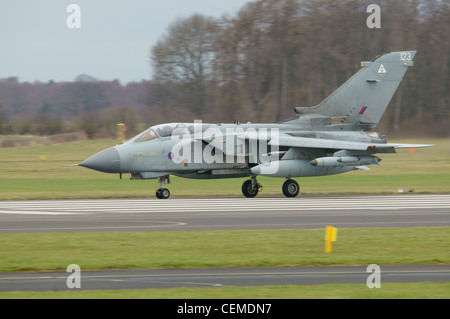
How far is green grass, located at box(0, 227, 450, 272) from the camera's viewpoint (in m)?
11.1

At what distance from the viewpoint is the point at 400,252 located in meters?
12.0

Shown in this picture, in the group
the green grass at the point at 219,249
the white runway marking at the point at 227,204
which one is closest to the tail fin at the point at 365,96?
the white runway marking at the point at 227,204

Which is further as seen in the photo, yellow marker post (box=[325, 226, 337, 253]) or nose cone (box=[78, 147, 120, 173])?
nose cone (box=[78, 147, 120, 173])

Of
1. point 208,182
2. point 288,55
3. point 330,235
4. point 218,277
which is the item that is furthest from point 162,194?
point 288,55

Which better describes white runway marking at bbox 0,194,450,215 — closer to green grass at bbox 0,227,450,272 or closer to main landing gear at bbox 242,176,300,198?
main landing gear at bbox 242,176,300,198

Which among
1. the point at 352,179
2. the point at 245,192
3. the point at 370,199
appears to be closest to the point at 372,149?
the point at 370,199

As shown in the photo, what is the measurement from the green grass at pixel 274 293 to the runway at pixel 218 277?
350 mm

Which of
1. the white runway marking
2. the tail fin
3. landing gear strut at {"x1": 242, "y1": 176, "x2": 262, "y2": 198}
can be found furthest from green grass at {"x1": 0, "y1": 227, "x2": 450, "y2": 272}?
the tail fin

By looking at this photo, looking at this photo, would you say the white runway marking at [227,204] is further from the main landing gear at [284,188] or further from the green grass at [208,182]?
the green grass at [208,182]

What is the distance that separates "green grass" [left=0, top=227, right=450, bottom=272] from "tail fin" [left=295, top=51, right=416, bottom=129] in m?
9.99
